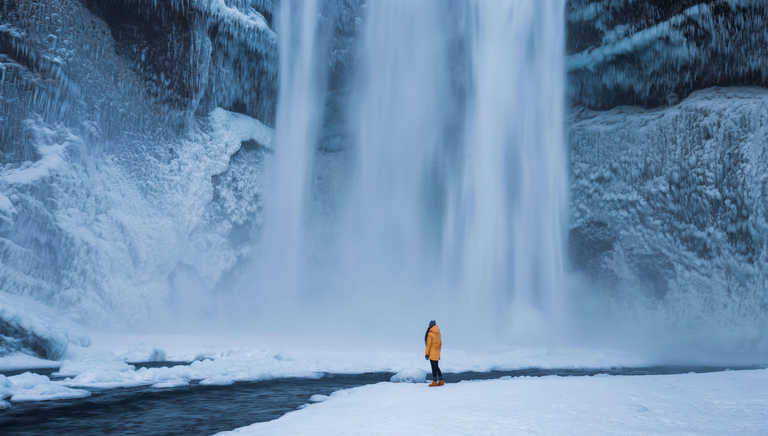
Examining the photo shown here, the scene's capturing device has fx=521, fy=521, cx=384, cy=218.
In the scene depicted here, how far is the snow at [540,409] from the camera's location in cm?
457

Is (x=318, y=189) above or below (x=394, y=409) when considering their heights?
above

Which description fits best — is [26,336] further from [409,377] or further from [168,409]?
[409,377]

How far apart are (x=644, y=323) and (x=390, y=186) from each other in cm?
1074

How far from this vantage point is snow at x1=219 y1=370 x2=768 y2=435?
4566mm

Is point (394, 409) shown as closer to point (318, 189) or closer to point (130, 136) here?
point (130, 136)

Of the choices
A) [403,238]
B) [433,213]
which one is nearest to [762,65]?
[433,213]

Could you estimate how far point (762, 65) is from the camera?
52.2 ft

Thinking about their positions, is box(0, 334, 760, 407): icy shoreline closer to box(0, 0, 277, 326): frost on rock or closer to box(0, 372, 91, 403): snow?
box(0, 372, 91, 403): snow

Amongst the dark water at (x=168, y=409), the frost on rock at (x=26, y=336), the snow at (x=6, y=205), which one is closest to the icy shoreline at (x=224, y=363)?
the frost on rock at (x=26, y=336)

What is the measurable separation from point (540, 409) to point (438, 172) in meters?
16.6

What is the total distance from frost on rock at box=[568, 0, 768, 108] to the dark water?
557 inches

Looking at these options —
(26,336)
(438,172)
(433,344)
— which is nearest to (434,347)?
(433,344)

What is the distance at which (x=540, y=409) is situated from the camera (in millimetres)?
5402

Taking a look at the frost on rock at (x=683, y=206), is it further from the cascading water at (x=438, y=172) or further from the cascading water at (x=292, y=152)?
the cascading water at (x=292, y=152)
